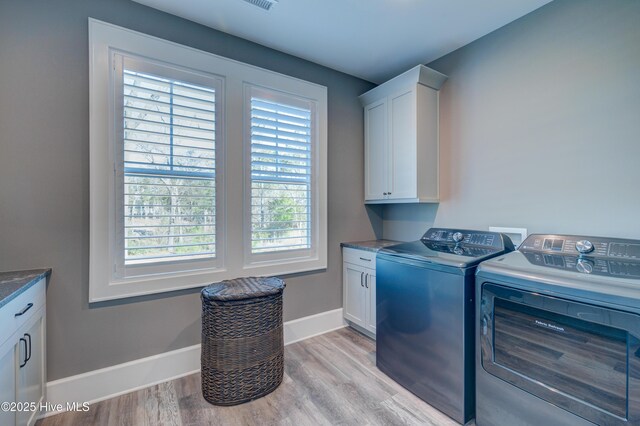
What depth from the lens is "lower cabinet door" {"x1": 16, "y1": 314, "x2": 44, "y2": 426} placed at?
4.51ft

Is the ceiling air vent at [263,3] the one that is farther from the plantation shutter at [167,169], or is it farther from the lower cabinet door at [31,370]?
the lower cabinet door at [31,370]

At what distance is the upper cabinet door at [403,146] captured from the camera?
2523mm

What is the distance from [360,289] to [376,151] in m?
1.43

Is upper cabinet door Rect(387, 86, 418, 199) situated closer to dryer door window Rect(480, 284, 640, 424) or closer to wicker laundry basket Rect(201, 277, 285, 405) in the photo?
dryer door window Rect(480, 284, 640, 424)

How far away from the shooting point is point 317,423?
65.2 inches

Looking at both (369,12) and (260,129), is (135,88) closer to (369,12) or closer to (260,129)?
(260,129)

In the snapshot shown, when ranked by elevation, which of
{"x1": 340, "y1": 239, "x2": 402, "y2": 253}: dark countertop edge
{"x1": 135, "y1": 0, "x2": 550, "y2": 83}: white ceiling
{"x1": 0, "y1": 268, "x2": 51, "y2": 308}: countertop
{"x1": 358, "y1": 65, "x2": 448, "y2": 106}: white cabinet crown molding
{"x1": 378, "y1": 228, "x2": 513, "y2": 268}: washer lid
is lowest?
{"x1": 0, "y1": 268, "x2": 51, "y2": 308}: countertop

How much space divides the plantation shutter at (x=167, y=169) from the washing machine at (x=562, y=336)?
1.99 metres

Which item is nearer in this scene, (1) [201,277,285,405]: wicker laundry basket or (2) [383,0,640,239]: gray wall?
(2) [383,0,640,239]: gray wall

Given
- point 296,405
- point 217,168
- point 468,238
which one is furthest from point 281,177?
point 296,405

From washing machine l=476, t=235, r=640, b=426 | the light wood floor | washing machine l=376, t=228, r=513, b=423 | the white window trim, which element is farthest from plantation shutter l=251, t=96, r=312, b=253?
washing machine l=476, t=235, r=640, b=426

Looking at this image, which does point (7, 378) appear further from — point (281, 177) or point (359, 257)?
point (359, 257)

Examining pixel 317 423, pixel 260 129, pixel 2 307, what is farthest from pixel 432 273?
pixel 2 307

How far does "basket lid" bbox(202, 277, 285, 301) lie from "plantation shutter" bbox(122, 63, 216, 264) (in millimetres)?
378
